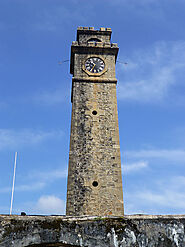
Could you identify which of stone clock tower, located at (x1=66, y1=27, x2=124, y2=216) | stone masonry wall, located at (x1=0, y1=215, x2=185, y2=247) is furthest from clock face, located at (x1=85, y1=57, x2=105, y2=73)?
stone masonry wall, located at (x1=0, y1=215, x2=185, y2=247)

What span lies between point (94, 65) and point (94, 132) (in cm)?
570

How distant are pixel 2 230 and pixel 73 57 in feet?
65.1

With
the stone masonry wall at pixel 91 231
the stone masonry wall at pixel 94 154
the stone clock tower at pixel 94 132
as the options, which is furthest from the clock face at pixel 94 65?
the stone masonry wall at pixel 91 231

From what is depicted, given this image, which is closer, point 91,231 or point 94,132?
point 91,231

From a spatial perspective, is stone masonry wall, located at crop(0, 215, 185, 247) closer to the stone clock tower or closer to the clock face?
the stone clock tower

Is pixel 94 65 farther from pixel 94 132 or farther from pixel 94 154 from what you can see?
pixel 94 154

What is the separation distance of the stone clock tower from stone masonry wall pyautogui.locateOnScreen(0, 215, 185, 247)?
513 inches

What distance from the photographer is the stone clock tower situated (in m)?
16.7

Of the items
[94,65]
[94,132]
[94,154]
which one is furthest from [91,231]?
[94,65]

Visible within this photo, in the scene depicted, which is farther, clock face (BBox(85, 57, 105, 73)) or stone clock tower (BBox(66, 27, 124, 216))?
clock face (BBox(85, 57, 105, 73))

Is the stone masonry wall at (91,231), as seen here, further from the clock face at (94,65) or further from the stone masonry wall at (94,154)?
the clock face at (94,65)

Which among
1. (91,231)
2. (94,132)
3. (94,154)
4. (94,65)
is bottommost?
(91,231)

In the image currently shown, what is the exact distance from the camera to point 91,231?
3713mm

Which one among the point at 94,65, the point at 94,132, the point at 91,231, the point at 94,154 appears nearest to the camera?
the point at 91,231
